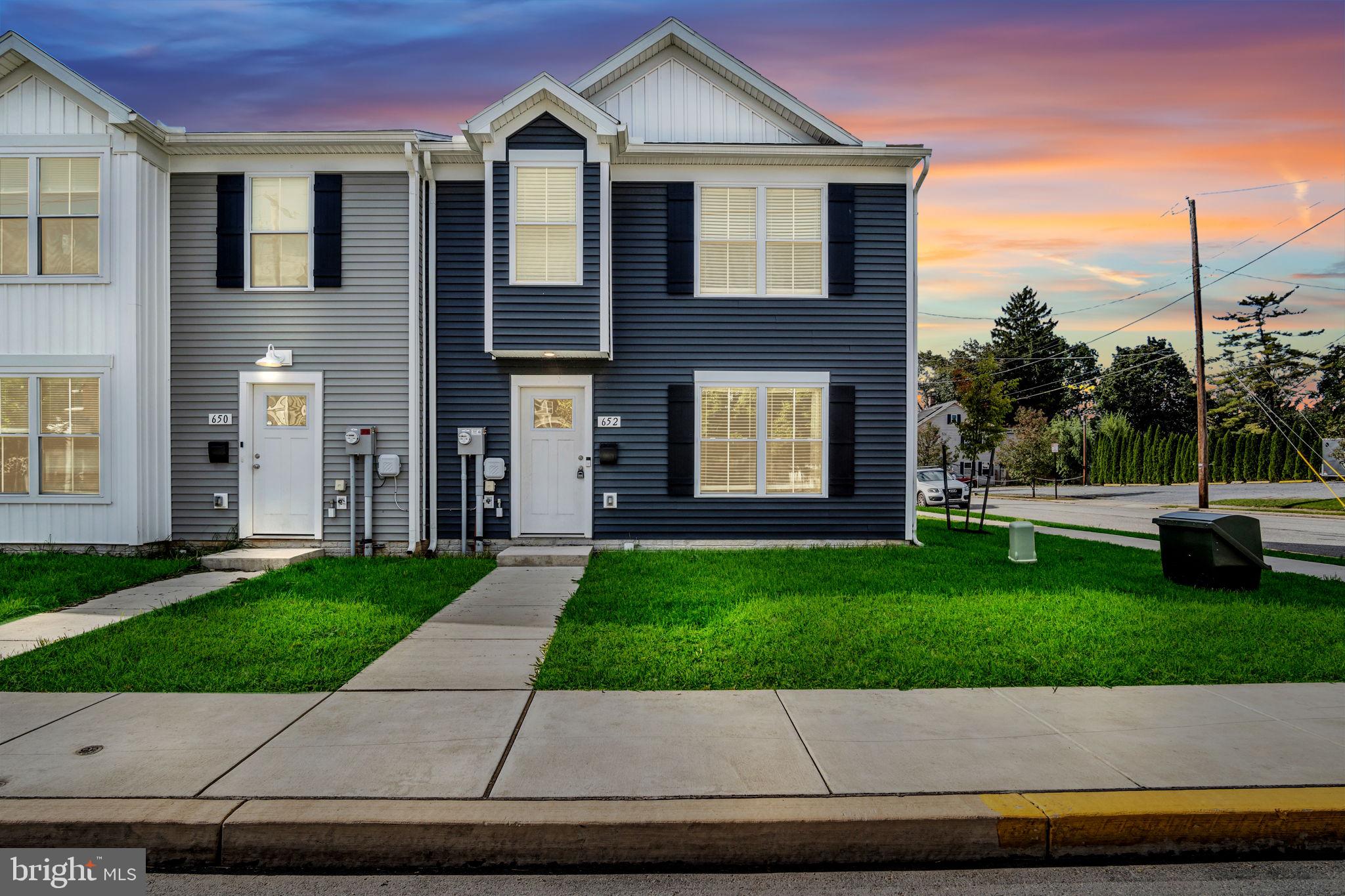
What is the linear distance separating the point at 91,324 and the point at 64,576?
3.71 meters

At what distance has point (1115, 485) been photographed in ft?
152

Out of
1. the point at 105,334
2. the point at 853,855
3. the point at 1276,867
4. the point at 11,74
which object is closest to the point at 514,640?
the point at 853,855

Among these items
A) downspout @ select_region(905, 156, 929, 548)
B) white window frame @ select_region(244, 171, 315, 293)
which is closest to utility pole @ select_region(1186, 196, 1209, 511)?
downspout @ select_region(905, 156, 929, 548)

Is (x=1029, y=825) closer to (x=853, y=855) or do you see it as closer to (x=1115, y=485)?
(x=853, y=855)

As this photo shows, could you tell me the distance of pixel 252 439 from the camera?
11.3 metres

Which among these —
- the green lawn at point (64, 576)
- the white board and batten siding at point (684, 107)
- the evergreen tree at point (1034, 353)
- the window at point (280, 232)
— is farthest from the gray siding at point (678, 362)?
the evergreen tree at point (1034, 353)

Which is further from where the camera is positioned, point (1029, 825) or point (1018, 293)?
point (1018, 293)

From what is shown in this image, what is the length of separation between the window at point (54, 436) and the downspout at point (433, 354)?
4257 mm

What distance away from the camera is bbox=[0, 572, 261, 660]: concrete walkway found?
6.32m

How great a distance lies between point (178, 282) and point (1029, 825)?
40.2 ft

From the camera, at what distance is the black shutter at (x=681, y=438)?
1160 centimetres

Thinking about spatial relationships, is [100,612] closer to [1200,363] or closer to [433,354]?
[433,354]

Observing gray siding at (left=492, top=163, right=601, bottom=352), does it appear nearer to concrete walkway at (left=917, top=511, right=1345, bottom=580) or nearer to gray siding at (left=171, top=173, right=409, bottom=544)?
gray siding at (left=171, top=173, right=409, bottom=544)

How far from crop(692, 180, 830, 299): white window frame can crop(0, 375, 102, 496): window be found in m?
8.33
